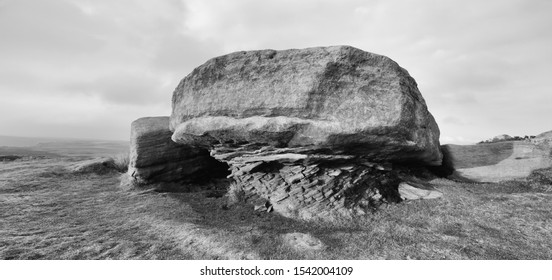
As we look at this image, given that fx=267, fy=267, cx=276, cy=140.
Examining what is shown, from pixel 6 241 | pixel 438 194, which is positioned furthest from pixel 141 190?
pixel 438 194

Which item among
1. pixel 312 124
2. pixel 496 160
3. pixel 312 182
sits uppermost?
pixel 312 124

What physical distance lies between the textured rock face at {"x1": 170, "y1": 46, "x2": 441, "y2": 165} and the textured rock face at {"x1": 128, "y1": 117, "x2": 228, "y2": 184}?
18.4ft

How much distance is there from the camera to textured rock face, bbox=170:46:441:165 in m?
10.9

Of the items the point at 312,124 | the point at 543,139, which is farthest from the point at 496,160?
the point at 312,124

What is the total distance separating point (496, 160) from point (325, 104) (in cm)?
1392

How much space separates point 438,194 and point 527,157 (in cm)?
894

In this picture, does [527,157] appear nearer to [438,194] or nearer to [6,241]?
[438,194]

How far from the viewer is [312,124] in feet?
36.3

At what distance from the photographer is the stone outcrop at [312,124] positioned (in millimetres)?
11047

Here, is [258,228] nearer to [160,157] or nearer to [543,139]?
[160,157]

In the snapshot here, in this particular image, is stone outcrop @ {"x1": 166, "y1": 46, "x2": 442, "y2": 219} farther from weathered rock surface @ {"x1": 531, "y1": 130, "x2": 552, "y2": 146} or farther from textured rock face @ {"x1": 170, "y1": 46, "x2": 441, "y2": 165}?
weathered rock surface @ {"x1": 531, "y1": 130, "x2": 552, "y2": 146}

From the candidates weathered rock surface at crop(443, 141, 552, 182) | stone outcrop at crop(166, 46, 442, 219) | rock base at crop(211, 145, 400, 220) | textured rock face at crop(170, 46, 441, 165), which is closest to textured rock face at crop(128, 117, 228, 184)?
stone outcrop at crop(166, 46, 442, 219)

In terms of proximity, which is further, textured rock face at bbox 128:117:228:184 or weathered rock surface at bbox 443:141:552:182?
textured rock face at bbox 128:117:228:184

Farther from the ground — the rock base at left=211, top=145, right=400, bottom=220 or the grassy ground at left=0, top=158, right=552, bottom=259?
the rock base at left=211, top=145, right=400, bottom=220
